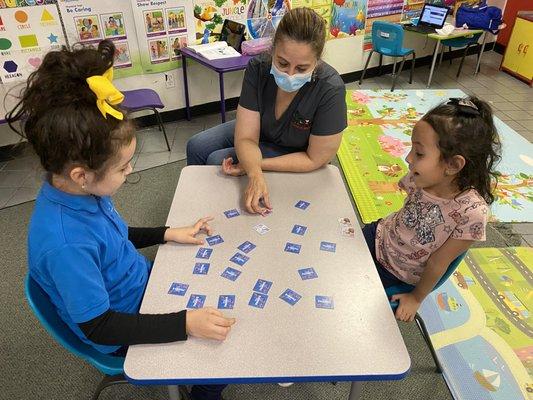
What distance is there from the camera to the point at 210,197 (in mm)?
1381

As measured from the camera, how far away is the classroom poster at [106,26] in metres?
3.02

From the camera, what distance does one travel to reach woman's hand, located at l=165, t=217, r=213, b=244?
1.17 meters

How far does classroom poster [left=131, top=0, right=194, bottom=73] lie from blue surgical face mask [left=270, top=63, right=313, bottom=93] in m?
2.23

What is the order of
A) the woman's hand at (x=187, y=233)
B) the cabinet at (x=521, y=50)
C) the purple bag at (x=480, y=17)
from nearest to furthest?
the woman's hand at (x=187, y=233) → the cabinet at (x=521, y=50) → the purple bag at (x=480, y=17)

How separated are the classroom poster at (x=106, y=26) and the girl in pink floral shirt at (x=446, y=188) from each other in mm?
2639

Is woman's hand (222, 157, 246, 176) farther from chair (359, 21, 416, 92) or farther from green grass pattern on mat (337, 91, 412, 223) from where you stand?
chair (359, 21, 416, 92)

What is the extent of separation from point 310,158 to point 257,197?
15.8 inches

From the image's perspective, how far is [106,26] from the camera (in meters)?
3.20

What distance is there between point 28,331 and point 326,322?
1.58 m

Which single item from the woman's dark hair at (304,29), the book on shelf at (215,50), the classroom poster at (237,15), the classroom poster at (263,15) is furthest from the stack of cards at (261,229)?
the classroom poster at (263,15)

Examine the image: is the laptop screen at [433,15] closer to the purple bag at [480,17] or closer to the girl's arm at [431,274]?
the purple bag at [480,17]

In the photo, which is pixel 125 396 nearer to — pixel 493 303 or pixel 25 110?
pixel 25 110

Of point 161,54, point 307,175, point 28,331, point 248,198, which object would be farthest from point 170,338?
point 161,54

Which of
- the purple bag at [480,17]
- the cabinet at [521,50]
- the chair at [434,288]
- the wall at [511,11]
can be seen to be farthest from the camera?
the wall at [511,11]
